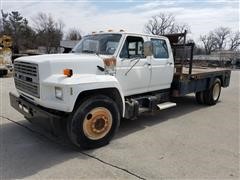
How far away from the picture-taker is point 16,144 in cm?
443

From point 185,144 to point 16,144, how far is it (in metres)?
3.10

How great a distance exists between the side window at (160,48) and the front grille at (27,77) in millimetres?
2845

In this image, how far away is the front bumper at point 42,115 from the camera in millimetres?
3822

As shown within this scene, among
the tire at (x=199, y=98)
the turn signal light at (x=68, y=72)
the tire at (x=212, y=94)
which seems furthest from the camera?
the tire at (x=199, y=98)

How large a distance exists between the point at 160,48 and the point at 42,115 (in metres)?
3.34

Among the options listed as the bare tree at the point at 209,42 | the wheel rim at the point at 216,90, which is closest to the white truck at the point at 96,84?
the wheel rim at the point at 216,90

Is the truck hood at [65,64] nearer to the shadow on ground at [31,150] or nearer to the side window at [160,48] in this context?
the shadow on ground at [31,150]

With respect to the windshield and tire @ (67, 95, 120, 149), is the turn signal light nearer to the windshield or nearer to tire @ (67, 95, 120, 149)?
tire @ (67, 95, 120, 149)

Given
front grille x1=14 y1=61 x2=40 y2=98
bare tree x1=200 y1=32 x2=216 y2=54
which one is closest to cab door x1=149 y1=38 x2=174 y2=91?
front grille x1=14 y1=61 x2=40 y2=98

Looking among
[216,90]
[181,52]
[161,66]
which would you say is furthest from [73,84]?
[216,90]

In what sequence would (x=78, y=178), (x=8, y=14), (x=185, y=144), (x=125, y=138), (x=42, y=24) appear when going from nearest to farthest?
(x=78, y=178) → (x=185, y=144) → (x=125, y=138) → (x=42, y=24) → (x=8, y=14)

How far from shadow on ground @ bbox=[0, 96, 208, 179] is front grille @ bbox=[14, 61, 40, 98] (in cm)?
95

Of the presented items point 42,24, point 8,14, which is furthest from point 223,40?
point 8,14

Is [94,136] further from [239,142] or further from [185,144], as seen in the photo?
[239,142]
